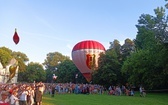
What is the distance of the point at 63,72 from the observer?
9131 centimetres

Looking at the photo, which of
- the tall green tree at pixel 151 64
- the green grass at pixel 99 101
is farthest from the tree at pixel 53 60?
the green grass at pixel 99 101

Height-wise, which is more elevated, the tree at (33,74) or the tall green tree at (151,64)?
the tree at (33,74)

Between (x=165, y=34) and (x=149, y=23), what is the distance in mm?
13775

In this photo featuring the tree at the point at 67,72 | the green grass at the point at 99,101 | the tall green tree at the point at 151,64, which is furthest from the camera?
the tree at the point at 67,72

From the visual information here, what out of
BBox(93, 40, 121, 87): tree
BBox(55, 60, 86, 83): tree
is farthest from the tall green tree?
BBox(55, 60, 86, 83): tree

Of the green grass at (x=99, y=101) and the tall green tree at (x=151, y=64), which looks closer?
the green grass at (x=99, y=101)

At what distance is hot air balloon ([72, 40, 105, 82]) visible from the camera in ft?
206

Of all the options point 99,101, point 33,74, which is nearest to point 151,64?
point 99,101

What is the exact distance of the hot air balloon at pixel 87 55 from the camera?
206 feet

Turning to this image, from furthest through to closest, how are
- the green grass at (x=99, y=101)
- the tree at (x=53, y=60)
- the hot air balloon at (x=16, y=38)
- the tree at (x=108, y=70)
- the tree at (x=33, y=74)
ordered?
the tree at (x=53, y=60) → the tree at (x=33, y=74) → the tree at (x=108, y=70) → the green grass at (x=99, y=101) → the hot air balloon at (x=16, y=38)

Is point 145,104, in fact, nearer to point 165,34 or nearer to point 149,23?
point 165,34

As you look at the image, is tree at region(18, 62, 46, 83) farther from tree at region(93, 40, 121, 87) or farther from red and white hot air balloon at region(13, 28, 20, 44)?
red and white hot air balloon at region(13, 28, 20, 44)

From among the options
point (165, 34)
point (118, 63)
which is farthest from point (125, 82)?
point (165, 34)

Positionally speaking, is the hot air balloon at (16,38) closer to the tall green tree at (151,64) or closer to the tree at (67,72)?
the tall green tree at (151,64)
